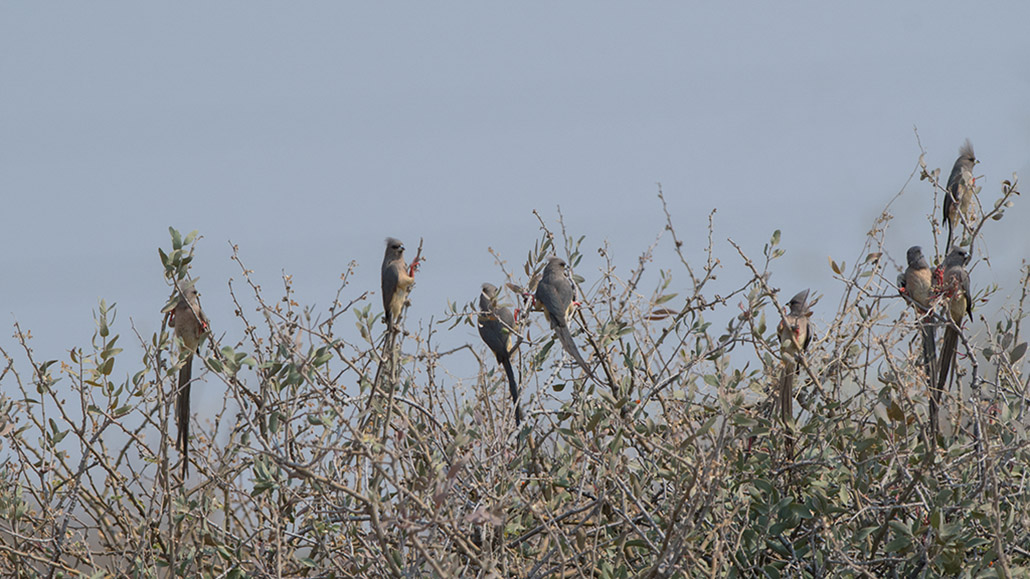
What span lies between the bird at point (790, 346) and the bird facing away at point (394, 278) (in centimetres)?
204

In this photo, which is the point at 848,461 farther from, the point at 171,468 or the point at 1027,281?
the point at 171,468

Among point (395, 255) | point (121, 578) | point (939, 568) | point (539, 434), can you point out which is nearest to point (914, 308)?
point (939, 568)

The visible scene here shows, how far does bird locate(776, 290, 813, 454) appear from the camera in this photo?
4.61 m

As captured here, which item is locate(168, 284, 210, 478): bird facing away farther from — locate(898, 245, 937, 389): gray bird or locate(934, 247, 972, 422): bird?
locate(934, 247, 972, 422): bird

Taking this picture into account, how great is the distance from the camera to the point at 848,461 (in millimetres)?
4406

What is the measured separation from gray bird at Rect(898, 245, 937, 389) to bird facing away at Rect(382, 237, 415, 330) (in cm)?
256

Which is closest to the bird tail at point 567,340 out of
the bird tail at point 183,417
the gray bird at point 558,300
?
the gray bird at point 558,300

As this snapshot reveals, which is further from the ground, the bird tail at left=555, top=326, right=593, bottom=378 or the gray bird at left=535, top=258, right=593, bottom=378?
the gray bird at left=535, top=258, right=593, bottom=378

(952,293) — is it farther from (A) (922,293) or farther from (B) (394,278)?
(B) (394,278)

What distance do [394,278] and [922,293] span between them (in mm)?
2793

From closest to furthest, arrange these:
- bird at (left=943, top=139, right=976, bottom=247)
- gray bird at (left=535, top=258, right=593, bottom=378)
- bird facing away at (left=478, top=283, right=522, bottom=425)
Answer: gray bird at (left=535, top=258, right=593, bottom=378)
bird facing away at (left=478, top=283, right=522, bottom=425)
bird at (left=943, top=139, right=976, bottom=247)

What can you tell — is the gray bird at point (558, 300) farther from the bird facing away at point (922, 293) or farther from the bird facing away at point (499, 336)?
the bird facing away at point (922, 293)

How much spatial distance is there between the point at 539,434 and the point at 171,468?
1.67 m

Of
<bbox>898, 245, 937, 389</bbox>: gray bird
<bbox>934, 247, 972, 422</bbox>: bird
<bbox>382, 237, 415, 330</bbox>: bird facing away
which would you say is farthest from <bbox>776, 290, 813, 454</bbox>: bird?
<bbox>382, 237, 415, 330</bbox>: bird facing away
